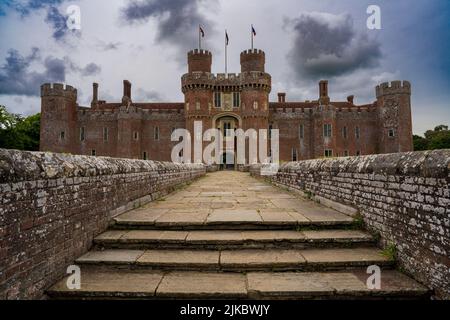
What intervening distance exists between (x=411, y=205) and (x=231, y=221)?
270 centimetres

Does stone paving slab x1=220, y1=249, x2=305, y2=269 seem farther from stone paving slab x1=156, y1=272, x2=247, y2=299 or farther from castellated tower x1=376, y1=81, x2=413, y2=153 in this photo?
castellated tower x1=376, y1=81, x2=413, y2=153

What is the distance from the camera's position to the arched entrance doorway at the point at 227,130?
39625 mm

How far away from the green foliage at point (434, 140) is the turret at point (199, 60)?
→ 3663cm

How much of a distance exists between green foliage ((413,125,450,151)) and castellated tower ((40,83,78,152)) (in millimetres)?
54372

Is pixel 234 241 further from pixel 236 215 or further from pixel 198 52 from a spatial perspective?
pixel 198 52

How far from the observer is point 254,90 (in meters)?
38.1

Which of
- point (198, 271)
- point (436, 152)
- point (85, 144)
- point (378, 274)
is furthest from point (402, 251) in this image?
point (85, 144)

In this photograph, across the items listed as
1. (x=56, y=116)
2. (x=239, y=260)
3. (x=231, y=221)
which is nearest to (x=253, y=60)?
(x=56, y=116)

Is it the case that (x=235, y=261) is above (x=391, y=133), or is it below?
below

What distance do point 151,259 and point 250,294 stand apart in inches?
57.9

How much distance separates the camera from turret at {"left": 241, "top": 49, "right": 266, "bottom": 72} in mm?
38463

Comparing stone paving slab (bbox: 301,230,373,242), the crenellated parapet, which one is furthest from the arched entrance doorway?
stone paving slab (bbox: 301,230,373,242)

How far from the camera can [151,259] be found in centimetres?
392

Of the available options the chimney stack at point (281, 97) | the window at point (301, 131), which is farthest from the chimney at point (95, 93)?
the window at point (301, 131)
